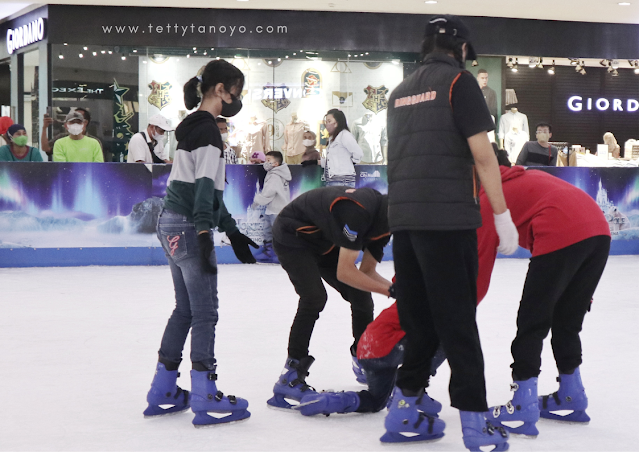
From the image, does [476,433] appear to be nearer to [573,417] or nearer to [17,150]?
[573,417]

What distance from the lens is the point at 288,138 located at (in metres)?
9.95

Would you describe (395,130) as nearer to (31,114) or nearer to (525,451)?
(525,451)

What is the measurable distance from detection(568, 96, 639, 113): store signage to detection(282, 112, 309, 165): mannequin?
7122mm

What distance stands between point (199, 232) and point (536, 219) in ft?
3.60

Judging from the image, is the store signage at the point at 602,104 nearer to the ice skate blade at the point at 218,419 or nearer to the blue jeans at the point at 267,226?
the blue jeans at the point at 267,226

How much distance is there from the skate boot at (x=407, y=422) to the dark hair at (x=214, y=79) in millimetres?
1194

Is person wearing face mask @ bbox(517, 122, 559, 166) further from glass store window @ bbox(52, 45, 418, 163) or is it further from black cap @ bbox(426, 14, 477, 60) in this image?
black cap @ bbox(426, 14, 477, 60)

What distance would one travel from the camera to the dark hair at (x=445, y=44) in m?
2.26

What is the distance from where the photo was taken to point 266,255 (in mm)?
7391

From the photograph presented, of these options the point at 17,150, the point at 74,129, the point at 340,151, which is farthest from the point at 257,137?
the point at 17,150

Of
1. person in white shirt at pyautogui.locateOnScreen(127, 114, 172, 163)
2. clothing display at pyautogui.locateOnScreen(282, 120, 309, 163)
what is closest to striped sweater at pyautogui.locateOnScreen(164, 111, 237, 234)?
person in white shirt at pyautogui.locateOnScreen(127, 114, 172, 163)

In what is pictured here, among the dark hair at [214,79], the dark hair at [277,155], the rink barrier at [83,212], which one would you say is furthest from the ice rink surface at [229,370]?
the dark hair at [277,155]

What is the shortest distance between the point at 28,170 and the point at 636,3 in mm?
7683

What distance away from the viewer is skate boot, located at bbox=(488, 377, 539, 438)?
2439 millimetres
